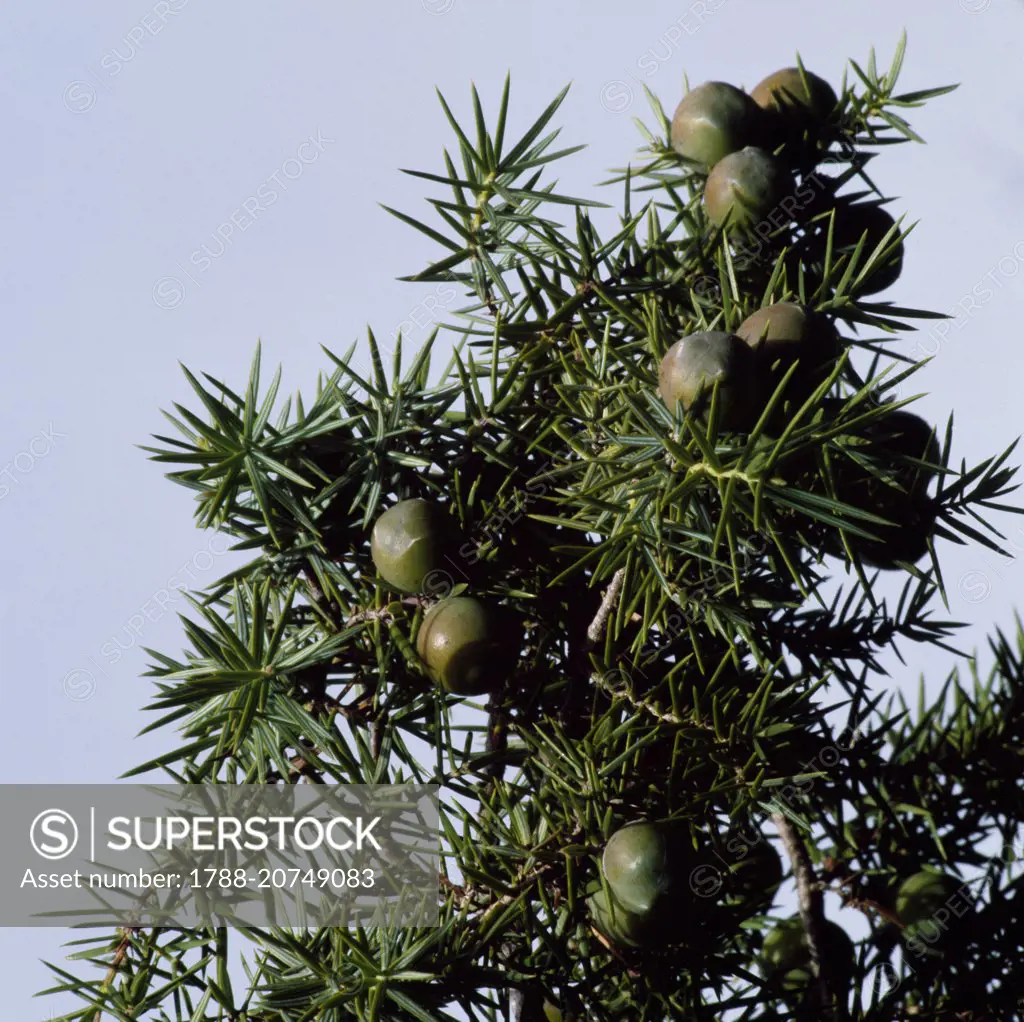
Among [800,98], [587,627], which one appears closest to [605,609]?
[587,627]

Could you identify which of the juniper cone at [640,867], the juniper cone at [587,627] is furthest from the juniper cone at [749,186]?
the juniper cone at [640,867]

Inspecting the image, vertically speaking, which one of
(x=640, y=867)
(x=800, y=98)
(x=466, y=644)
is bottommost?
(x=640, y=867)

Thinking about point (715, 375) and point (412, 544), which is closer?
point (715, 375)

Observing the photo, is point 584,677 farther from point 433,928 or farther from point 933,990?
point 933,990

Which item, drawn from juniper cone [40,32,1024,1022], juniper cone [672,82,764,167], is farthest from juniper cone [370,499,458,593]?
juniper cone [672,82,764,167]

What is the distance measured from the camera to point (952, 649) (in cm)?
120

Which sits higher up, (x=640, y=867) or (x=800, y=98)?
(x=800, y=98)

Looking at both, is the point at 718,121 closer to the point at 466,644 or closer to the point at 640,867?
the point at 466,644

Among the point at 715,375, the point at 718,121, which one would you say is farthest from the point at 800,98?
the point at 715,375

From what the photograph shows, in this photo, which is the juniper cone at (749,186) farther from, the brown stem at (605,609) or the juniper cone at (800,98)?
the brown stem at (605,609)

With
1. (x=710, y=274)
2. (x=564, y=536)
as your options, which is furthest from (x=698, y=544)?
Answer: (x=710, y=274)

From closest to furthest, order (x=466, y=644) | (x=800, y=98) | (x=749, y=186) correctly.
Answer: (x=466, y=644) → (x=749, y=186) → (x=800, y=98)

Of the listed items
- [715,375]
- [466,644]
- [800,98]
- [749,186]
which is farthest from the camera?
[800,98]

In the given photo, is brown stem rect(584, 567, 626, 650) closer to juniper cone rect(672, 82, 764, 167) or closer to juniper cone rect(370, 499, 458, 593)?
juniper cone rect(370, 499, 458, 593)
